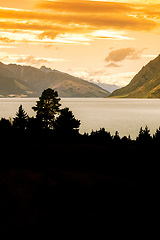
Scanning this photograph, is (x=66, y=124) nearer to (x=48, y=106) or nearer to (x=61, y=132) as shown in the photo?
(x=61, y=132)

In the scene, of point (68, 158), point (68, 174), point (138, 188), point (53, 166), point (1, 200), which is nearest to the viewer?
point (1, 200)

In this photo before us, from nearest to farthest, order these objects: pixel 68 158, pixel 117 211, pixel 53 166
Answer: pixel 117 211
pixel 53 166
pixel 68 158

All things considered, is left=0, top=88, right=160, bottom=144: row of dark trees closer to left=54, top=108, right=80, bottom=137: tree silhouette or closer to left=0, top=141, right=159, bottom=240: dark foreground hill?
left=54, top=108, right=80, bottom=137: tree silhouette

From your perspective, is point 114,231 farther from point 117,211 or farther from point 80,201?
point 80,201

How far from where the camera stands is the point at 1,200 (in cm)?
1636

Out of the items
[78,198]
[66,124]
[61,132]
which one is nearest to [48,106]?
[66,124]

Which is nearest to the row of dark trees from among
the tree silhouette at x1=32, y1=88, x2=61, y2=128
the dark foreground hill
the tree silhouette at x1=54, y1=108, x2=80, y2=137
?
the tree silhouette at x1=54, y1=108, x2=80, y2=137

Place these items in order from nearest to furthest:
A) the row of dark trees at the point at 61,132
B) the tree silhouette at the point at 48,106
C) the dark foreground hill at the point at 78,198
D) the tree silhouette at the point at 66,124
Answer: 1. the dark foreground hill at the point at 78,198
2. the row of dark trees at the point at 61,132
3. the tree silhouette at the point at 66,124
4. the tree silhouette at the point at 48,106

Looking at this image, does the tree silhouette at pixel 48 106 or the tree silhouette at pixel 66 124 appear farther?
the tree silhouette at pixel 48 106

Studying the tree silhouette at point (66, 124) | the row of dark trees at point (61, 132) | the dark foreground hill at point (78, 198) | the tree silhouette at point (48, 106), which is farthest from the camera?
the tree silhouette at point (48, 106)

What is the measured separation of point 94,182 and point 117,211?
189 inches

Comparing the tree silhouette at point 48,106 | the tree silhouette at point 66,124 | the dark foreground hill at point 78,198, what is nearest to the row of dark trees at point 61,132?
the tree silhouette at point 66,124

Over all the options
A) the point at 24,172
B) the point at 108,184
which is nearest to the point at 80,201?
the point at 108,184

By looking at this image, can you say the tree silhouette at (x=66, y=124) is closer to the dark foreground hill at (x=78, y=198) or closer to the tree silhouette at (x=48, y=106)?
the tree silhouette at (x=48, y=106)
